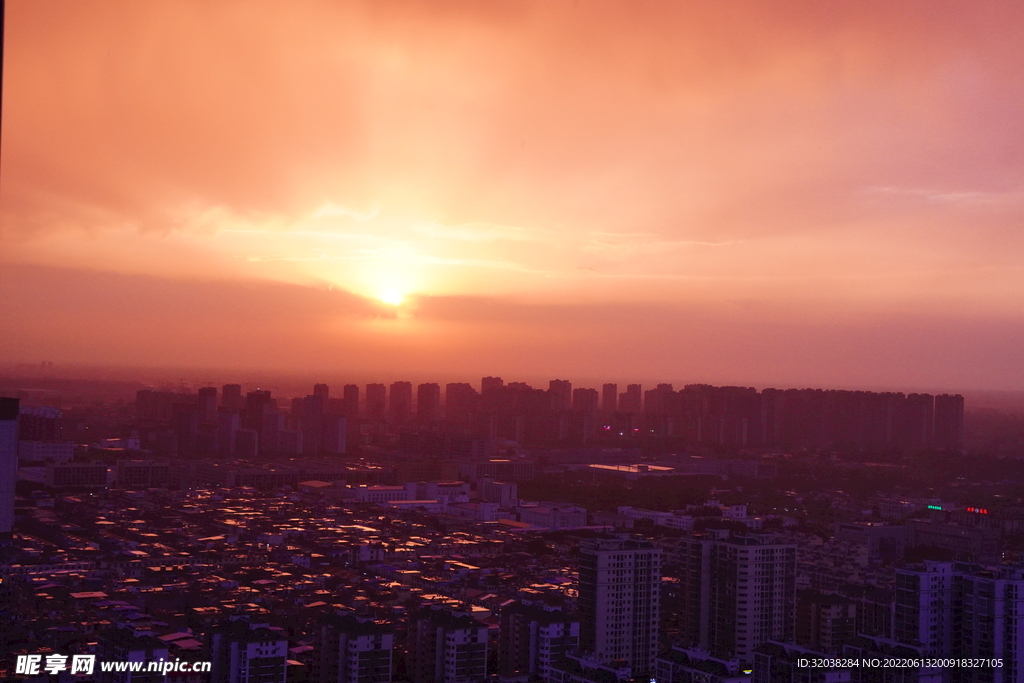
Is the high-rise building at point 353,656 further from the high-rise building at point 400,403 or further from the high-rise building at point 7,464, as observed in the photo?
the high-rise building at point 400,403

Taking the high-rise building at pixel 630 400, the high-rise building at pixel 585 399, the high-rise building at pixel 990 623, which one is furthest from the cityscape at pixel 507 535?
the high-rise building at pixel 630 400

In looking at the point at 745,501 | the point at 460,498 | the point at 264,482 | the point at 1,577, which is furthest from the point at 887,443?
the point at 1,577

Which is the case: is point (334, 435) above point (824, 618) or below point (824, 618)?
above

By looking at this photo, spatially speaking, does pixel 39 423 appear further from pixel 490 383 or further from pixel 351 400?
pixel 490 383

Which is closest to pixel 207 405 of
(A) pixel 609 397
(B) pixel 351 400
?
(B) pixel 351 400

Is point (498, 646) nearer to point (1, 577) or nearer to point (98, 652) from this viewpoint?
point (98, 652)
